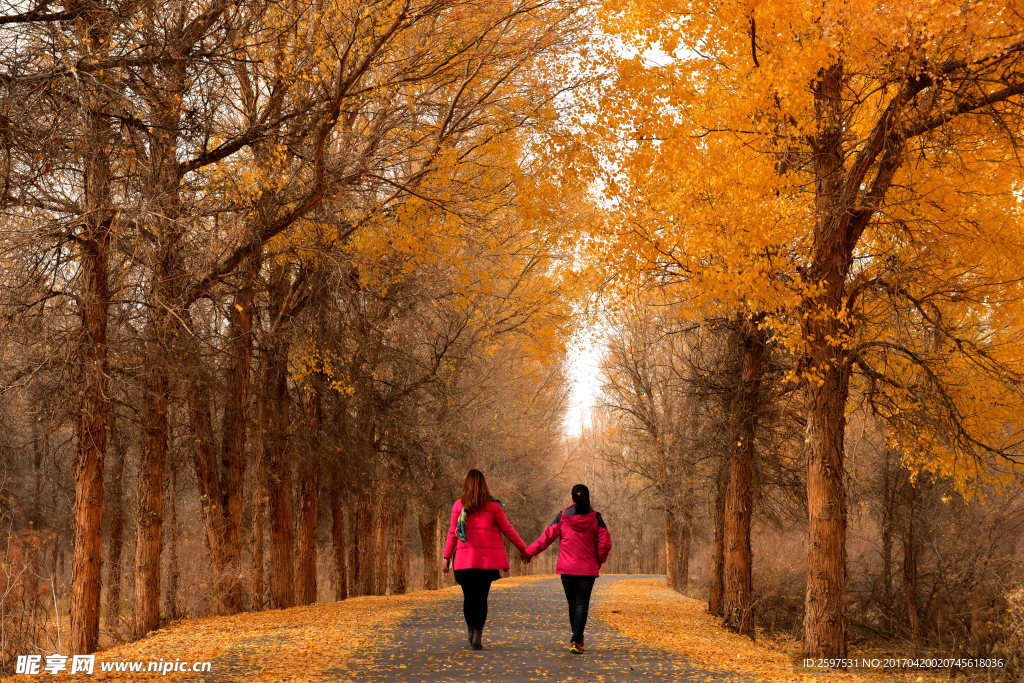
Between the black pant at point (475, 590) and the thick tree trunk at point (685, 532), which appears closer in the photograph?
the black pant at point (475, 590)

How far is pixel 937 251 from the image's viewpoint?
935 cm

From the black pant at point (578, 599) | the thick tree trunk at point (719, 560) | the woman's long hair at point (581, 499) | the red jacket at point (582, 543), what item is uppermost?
the woman's long hair at point (581, 499)

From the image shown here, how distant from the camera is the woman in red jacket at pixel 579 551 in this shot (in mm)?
7500

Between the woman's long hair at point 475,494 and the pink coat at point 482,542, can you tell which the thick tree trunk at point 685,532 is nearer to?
the pink coat at point 482,542

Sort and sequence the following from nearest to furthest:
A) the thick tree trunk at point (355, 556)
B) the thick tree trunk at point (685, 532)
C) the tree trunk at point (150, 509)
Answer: the tree trunk at point (150, 509) < the thick tree trunk at point (355, 556) < the thick tree trunk at point (685, 532)

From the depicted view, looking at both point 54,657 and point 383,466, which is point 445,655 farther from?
point 383,466

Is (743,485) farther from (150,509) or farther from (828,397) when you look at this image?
(150,509)

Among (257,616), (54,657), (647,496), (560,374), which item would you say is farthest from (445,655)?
(560,374)

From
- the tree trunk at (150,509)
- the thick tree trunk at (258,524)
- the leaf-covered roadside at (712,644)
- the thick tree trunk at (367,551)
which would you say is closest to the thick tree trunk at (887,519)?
the leaf-covered roadside at (712,644)

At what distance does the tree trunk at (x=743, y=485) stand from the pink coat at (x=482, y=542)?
21.3 ft

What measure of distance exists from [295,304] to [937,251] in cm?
1008

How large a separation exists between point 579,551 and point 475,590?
108 cm

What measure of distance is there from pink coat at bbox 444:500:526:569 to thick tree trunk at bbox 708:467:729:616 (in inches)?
345

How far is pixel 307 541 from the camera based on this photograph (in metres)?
16.0
